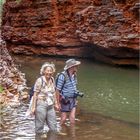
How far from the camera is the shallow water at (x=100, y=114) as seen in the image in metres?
9.18

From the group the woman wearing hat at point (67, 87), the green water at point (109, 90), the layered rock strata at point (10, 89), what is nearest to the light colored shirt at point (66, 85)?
the woman wearing hat at point (67, 87)

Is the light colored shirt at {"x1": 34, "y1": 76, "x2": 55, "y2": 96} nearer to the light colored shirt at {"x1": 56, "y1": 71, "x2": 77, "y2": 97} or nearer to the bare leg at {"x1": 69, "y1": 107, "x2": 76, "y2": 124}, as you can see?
the light colored shirt at {"x1": 56, "y1": 71, "x2": 77, "y2": 97}

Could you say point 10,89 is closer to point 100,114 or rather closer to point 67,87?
point 100,114

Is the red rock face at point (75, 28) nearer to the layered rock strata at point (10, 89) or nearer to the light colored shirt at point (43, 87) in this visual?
the layered rock strata at point (10, 89)

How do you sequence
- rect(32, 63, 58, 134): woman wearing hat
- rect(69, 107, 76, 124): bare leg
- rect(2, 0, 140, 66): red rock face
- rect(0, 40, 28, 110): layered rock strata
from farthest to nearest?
rect(2, 0, 140, 66): red rock face, rect(0, 40, 28, 110): layered rock strata, rect(69, 107, 76, 124): bare leg, rect(32, 63, 58, 134): woman wearing hat

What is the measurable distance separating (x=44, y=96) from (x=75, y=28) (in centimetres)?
2016

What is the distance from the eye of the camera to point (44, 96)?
8.58 meters

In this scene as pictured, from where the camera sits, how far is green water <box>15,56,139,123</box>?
12.0 metres

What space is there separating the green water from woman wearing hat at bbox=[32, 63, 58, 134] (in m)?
3.01

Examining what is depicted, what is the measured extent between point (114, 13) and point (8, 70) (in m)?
11.6

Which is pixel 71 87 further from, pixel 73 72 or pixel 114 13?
pixel 114 13

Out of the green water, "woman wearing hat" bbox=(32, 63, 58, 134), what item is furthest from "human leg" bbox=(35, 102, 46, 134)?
the green water

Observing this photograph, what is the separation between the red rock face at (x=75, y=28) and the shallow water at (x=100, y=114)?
17.5ft

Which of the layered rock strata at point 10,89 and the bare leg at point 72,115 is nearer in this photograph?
the bare leg at point 72,115
